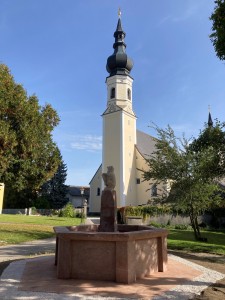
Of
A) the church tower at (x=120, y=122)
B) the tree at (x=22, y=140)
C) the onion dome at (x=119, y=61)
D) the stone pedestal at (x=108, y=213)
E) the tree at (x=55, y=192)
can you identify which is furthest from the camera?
the tree at (x=55, y=192)

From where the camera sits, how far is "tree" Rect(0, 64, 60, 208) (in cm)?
1588

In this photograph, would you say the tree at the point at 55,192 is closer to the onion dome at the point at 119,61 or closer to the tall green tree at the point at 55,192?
the tall green tree at the point at 55,192

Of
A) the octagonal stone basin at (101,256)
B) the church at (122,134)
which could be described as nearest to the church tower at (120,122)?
the church at (122,134)

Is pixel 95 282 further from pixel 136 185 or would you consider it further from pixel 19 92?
pixel 136 185

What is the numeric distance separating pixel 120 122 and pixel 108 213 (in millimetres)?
40842

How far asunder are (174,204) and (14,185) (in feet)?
32.6

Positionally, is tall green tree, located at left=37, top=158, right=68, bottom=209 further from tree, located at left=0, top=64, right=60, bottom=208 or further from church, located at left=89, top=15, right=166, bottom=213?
tree, located at left=0, top=64, right=60, bottom=208

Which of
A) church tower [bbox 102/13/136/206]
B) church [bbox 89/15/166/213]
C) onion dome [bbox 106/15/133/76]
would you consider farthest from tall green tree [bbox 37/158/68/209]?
onion dome [bbox 106/15/133/76]

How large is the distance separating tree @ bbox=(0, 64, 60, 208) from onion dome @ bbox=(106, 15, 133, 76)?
111ft

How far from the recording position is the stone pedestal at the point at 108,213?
8.95 m

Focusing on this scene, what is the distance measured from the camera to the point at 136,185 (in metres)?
49.2

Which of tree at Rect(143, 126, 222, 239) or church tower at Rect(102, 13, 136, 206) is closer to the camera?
tree at Rect(143, 126, 222, 239)

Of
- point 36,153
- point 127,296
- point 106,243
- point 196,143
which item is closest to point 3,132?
point 36,153

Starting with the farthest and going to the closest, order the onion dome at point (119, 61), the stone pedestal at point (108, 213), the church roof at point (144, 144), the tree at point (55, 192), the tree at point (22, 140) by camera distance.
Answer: the tree at point (55, 192)
the church roof at point (144, 144)
the onion dome at point (119, 61)
the tree at point (22, 140)
the stone pedestal at point (108, 213)
